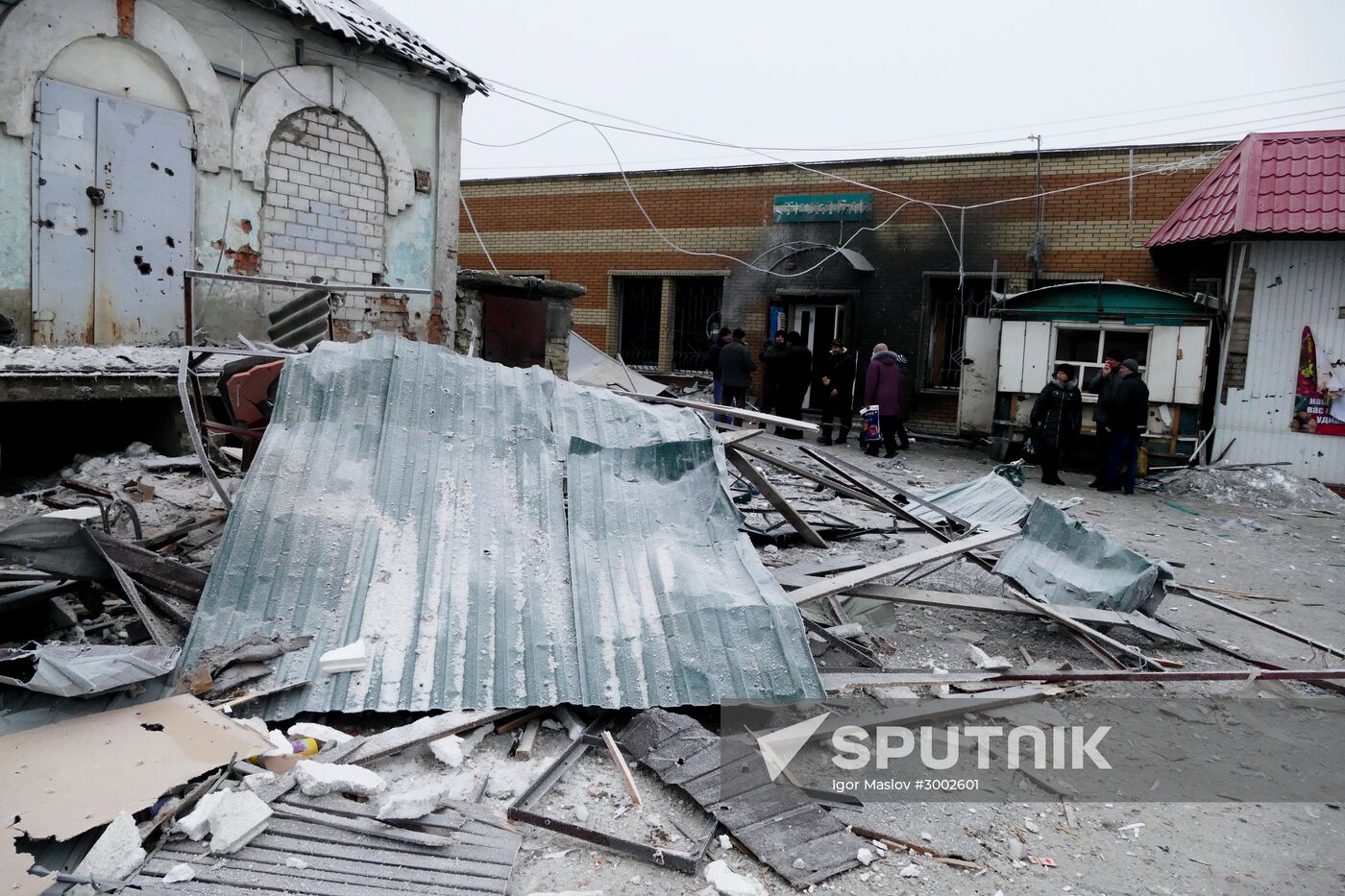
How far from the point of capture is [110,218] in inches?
322

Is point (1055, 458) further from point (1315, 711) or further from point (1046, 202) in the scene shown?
point (1315, 711)

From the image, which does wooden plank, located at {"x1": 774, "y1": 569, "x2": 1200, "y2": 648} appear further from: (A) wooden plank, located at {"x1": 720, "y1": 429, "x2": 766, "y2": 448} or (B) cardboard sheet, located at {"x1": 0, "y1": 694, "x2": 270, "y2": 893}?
(B) cardboard sheet, located at {"x1": 0, "y1": 694, "x2": 270, "y2": 893}

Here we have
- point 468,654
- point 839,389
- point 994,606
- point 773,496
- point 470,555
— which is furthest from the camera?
point 839,389

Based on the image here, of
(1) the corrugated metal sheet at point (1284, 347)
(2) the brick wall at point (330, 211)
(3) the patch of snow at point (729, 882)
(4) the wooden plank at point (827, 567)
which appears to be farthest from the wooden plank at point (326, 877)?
(1) the corrugated metal sheet at point (1284, 347)

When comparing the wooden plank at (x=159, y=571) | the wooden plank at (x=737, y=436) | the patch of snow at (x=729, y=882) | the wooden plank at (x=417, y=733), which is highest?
the wooden plank at (x=737, y=436)

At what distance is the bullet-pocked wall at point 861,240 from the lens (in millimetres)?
14719

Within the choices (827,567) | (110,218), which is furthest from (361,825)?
(110,218)

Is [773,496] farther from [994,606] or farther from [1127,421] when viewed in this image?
[1127,421]

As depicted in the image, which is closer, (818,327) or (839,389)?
(839,389)

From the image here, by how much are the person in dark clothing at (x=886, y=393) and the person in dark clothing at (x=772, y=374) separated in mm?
1514

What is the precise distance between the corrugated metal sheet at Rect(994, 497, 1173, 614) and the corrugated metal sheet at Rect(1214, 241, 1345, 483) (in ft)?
27.1

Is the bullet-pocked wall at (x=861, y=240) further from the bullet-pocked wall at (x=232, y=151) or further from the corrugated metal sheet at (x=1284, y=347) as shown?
the bullet-pocked wall at (x=232, y=151)

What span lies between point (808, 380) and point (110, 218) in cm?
962

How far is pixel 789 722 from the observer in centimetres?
377
